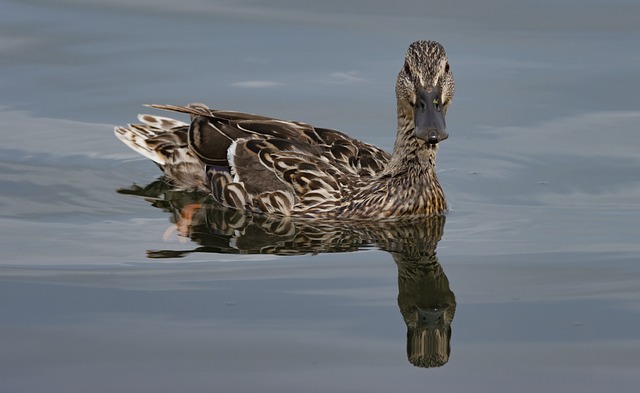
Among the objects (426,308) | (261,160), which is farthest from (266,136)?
(426,308)

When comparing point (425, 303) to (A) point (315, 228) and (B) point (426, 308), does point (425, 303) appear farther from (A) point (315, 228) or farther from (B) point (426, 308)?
(A) point (315, 228)

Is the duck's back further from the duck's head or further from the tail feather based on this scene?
the duck's head

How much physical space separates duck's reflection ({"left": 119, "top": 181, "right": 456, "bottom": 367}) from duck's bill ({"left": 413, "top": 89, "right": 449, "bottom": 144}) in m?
0.92

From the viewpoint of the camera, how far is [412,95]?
1198 centimetres

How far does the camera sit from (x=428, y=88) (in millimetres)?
11719

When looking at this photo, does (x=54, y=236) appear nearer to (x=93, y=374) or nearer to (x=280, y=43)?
(x=93, y=374)

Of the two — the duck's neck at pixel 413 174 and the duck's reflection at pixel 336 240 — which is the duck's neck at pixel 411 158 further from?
the duck's reflection at pixel 336 240

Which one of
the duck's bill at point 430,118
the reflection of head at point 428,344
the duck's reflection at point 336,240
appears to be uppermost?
the duck's bill at point 430,118

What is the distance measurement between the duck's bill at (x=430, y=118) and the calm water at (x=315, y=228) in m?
0.91

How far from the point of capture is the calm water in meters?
8.87

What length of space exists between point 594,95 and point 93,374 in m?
8.27

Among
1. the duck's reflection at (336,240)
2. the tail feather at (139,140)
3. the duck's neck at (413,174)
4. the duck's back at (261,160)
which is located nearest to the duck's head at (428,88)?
the duck's neck at (413,174)

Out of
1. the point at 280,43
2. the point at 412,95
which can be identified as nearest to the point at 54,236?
the point at 412,95

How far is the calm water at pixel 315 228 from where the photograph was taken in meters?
8.87
